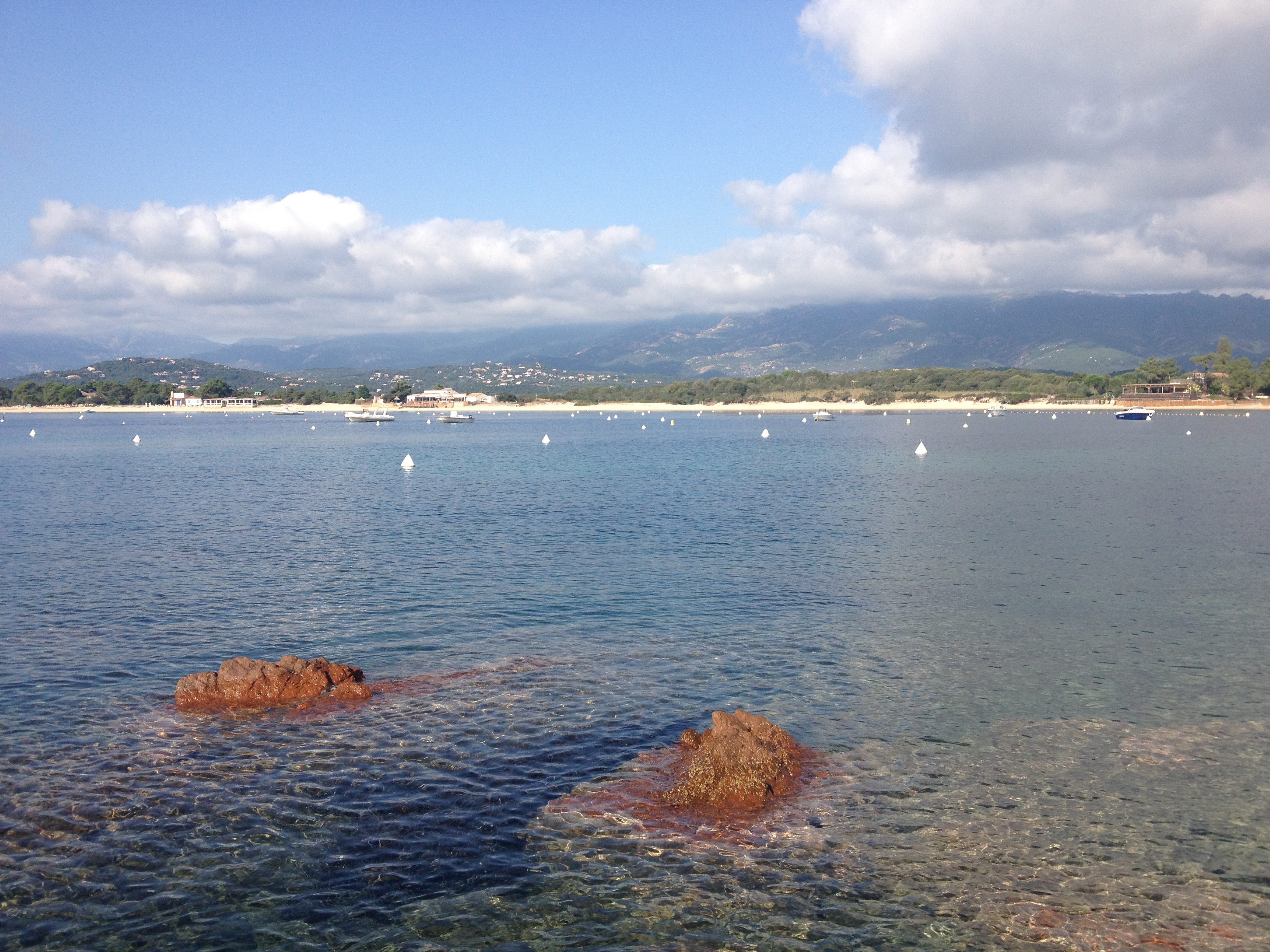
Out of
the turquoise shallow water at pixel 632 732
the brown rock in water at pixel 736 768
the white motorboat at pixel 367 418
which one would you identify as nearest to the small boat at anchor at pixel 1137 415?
the turquoise shallow water at pixel 632 732

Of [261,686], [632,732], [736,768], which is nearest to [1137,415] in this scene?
[632,732]

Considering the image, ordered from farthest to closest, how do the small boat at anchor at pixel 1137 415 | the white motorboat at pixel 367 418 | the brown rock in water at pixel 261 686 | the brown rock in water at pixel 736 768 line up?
the white motorboat at pixel 367 418, the small boat at anchor at pixel 1137 415, the brown rock in water at pixel 261 686, the brown rock in water at pixel 736 768

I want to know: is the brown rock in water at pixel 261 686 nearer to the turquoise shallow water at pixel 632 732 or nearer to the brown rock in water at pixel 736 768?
the turquoise shallow water at pixel 632 732

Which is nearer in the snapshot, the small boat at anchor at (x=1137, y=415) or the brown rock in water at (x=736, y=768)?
the brown rock in water at (x=736, y=768)

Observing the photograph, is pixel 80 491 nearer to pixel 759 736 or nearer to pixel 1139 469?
pixel 759 736

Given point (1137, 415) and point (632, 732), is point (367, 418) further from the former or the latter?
point (632, 732)

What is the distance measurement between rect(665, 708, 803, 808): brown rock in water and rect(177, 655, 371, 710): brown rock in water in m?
7.35

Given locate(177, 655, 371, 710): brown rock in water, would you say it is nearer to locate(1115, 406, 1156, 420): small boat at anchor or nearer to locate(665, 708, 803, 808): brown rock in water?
locate(665, 708, 803, 808): brown rock in water

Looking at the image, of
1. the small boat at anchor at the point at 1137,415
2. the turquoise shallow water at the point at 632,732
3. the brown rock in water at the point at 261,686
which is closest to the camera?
the turquoise shallow water at the point at 632,732

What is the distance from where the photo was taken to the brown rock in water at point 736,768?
13.6 m

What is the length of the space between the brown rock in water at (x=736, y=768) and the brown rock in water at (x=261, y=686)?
735 cm

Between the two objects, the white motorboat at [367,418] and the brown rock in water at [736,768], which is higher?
the white motorboat at [367,418]

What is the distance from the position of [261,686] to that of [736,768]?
380 inches

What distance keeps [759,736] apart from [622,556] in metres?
19.6
